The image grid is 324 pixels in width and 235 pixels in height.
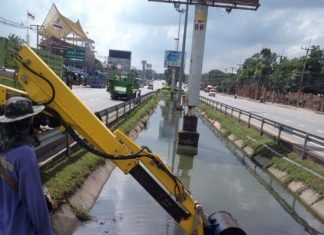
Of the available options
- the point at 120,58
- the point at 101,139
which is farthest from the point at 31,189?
the point at 120,58

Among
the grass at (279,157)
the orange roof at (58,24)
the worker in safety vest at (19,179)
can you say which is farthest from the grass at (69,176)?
the orange roof at (58,24)

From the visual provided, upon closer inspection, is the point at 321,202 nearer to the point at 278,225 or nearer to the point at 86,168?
the point at 278,225

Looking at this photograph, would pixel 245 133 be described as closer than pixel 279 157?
No

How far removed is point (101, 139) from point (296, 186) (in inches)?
333

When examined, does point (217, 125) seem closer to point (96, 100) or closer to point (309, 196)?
point (96, 100)

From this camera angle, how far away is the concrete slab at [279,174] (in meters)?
12.8

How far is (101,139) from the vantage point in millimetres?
4672

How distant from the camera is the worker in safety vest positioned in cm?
263

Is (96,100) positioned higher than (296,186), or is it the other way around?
(296,186)

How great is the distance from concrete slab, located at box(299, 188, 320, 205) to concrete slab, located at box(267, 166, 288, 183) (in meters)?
1.47

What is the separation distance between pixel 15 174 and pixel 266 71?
4008 inches

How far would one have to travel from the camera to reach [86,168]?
9836 mm

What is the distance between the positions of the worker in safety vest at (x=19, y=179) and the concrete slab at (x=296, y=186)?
977 centimetres

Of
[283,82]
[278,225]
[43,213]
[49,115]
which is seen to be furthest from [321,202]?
[283,82]
